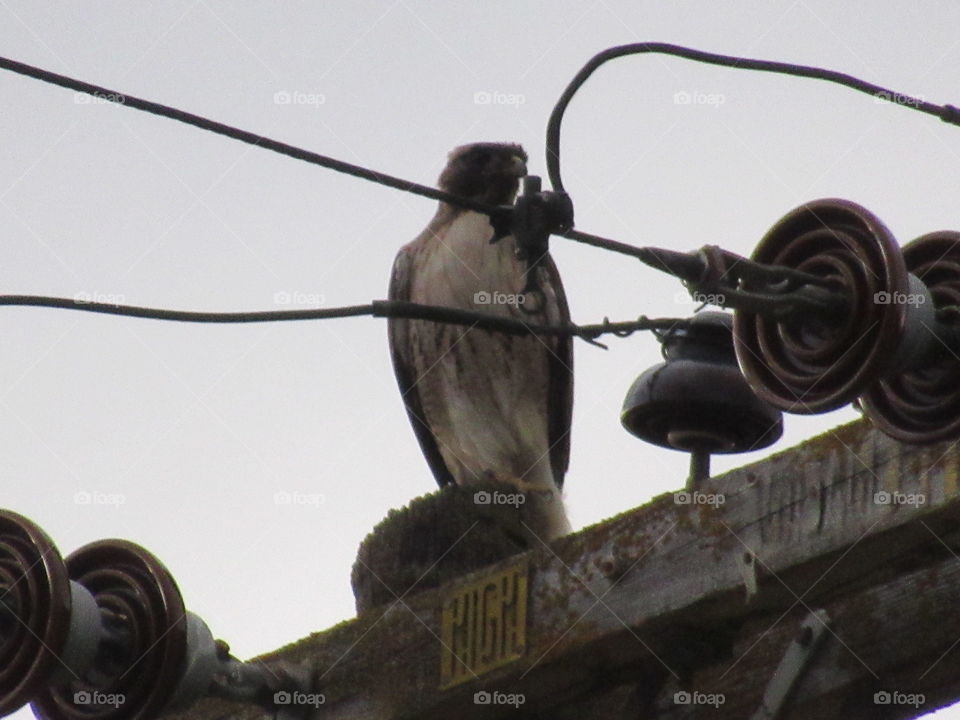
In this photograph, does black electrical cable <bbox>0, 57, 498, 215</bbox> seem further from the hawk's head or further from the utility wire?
the hawk's head

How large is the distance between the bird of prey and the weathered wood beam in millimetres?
2915

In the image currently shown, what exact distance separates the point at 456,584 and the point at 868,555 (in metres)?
0.99

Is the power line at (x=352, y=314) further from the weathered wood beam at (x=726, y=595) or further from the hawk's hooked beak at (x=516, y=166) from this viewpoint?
the hawk's hooked beak at (x=516, y=166)

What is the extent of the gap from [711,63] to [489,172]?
4.26 m

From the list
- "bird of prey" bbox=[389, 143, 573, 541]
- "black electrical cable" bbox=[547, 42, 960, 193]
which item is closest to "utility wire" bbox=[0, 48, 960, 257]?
"black electrical cable" bbox=[547, 42, 960, 193]

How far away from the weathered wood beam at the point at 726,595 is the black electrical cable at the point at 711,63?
69cm

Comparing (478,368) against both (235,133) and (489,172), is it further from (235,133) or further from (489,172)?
(235,133)

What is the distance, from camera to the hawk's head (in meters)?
8.29

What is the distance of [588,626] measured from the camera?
3982 millimetres

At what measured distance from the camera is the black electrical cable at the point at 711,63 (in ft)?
12.9

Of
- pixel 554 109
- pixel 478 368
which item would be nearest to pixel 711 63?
pixel 554 109

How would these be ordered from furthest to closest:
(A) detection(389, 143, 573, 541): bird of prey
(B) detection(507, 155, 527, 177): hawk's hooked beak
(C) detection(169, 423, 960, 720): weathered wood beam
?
(B) detection(507, 155, 527, 177): hawk's hooked beak → (A) detection(389, 143, 573, 541): bird of prey → (C) detection(169, 423, 960, 720): weathered wood beam

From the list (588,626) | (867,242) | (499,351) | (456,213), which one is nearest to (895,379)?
(867,242)

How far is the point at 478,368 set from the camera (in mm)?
7520
